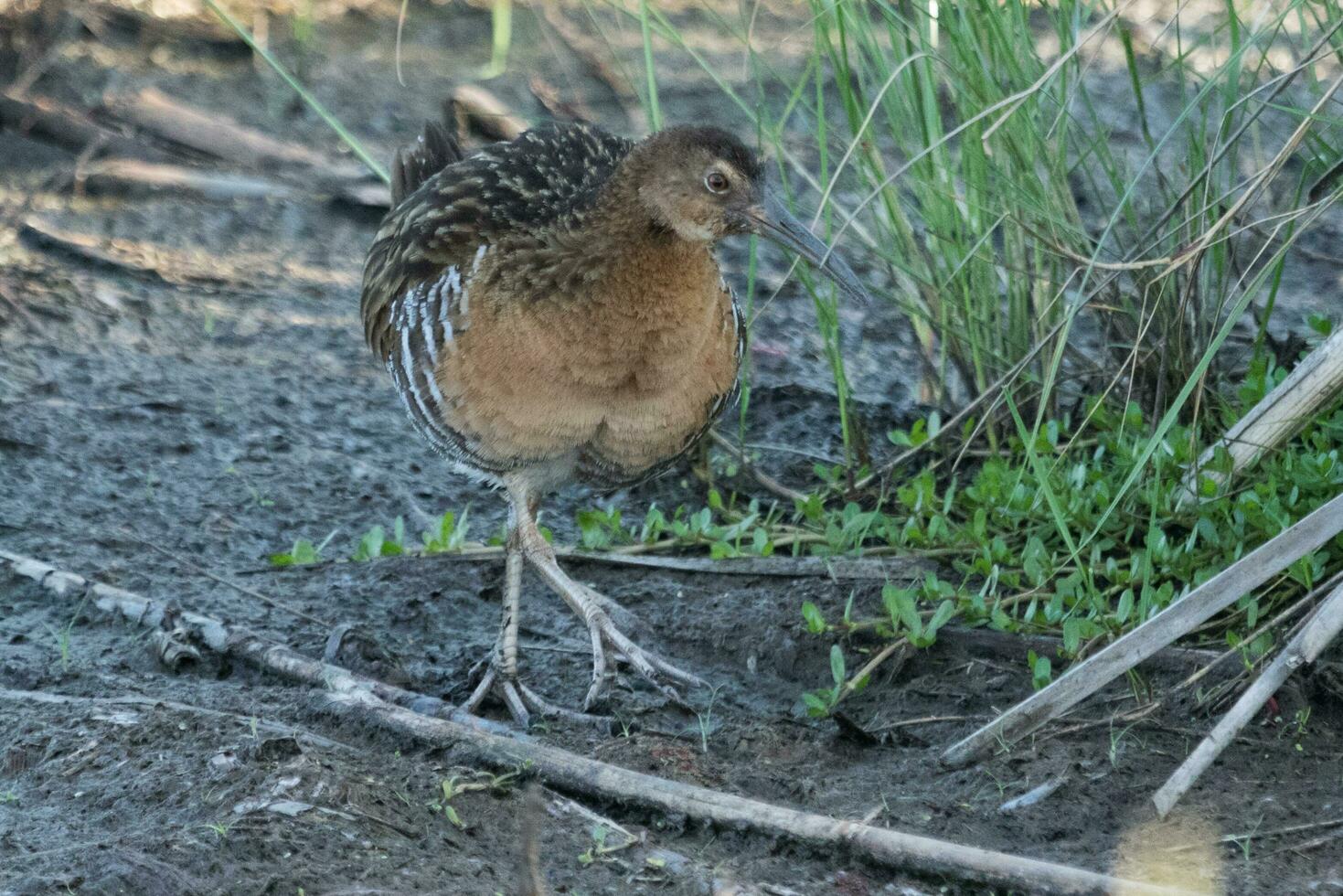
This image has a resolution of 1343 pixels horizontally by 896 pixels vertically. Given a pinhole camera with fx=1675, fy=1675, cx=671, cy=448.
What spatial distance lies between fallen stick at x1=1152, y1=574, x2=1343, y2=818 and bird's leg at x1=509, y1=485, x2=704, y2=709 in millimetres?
1250

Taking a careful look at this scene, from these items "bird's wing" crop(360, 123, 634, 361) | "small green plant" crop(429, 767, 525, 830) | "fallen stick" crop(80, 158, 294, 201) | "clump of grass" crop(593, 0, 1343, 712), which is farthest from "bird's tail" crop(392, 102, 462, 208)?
"small green plant" crop(429, 767, 525, 830)

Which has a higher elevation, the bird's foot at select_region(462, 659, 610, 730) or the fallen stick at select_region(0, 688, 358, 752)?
the bird's foot at select_region(462, 659, 610, 730)

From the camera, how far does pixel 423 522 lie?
4.77m

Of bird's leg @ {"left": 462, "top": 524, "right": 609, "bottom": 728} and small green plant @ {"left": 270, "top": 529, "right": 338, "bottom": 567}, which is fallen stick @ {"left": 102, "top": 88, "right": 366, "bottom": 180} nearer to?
small green plant @ {"left": 270, "top": 529, "right": 338, "bottom": 567}

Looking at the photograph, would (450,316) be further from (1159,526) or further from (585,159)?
(1159,526)

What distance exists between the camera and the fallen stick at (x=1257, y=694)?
8.85 ft

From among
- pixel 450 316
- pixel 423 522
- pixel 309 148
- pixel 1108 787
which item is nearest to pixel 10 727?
pixel 450 316

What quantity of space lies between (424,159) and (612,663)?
1.84 metres

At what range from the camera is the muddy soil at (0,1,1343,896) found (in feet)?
9.21

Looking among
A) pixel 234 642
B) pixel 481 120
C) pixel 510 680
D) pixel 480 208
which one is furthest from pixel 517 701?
pixel 481 120

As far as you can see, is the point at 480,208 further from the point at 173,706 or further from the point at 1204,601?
the point at 1204,601

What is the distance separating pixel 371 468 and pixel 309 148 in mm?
2570

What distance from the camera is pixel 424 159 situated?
4.91 metres

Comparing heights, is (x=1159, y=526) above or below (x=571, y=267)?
below
